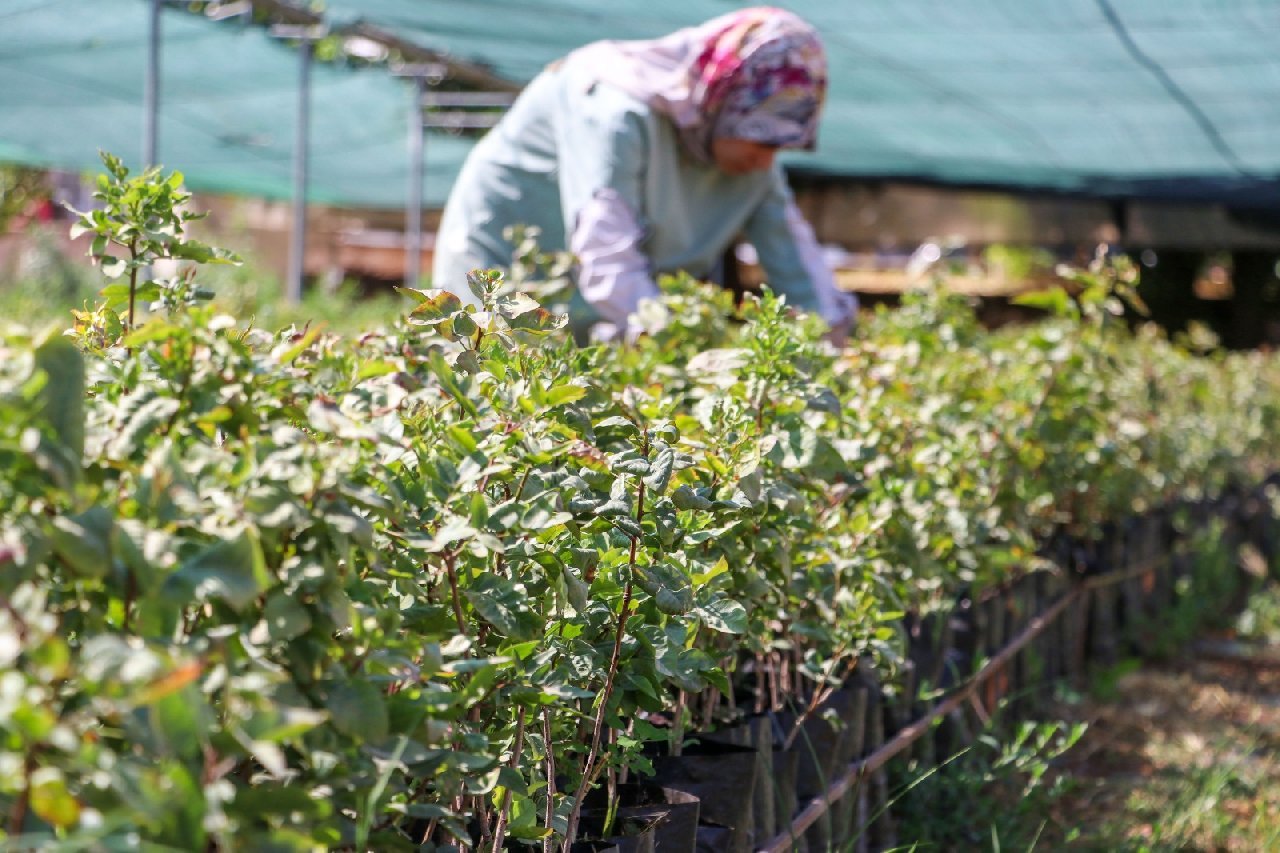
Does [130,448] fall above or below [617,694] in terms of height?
above

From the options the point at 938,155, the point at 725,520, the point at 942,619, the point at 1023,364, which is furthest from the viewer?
the point at 938,155

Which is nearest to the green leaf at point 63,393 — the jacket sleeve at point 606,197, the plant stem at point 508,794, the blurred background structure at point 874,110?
the plant stem at point 508,794

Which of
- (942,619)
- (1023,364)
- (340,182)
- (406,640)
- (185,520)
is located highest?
(185,520)

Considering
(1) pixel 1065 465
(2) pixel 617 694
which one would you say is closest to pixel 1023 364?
(1) pixel 1065 465

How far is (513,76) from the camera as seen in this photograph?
333 inches

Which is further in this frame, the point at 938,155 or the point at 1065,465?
the point at 938,155

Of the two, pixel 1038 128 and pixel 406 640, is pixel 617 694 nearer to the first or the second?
pixel 406 640

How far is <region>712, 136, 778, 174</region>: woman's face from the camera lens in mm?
3109

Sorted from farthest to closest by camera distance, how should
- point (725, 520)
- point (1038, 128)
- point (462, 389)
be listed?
1. point (1038, 128)
2. point (725, 520)
3. point (462, 389)

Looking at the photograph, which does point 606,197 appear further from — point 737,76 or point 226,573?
point 226,573

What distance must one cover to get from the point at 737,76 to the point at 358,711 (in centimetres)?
224

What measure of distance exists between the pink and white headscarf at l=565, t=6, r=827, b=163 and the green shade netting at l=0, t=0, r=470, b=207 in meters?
4.83

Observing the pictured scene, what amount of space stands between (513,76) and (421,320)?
7297mm

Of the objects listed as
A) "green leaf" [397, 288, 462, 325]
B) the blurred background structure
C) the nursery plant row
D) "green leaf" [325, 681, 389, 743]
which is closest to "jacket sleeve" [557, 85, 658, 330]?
the nursery plant row
